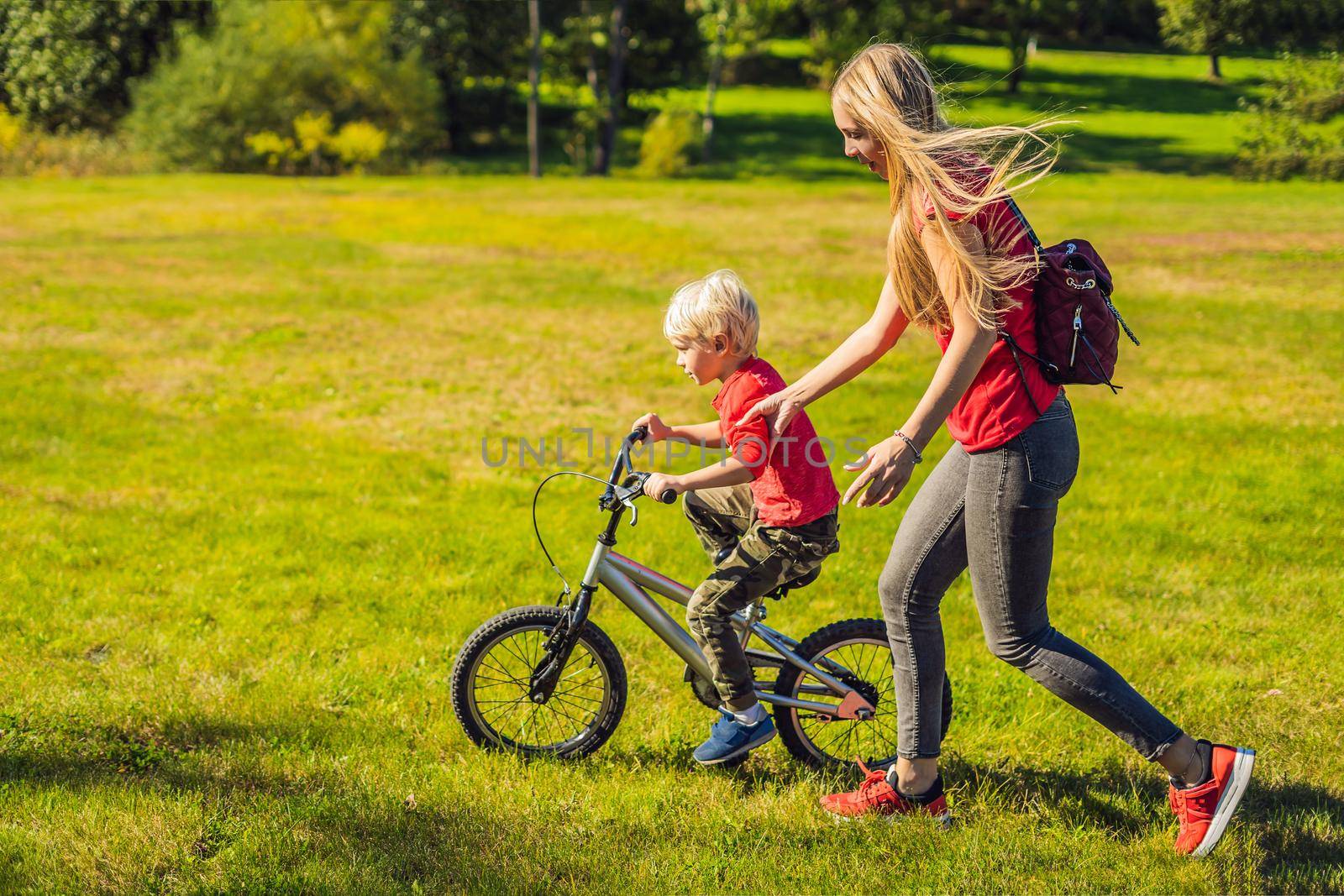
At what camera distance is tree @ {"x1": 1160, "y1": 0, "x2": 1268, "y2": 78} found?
2617 centimetres

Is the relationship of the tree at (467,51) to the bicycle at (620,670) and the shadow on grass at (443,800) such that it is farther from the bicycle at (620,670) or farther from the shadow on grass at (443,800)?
the bicycle at (620,670)

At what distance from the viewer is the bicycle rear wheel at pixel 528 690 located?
4.27 metres

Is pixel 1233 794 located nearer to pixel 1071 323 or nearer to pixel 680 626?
pixel 1071 323

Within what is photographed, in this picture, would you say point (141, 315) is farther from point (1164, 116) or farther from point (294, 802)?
point (1164, 116)

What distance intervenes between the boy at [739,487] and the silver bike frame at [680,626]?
125 millimetres

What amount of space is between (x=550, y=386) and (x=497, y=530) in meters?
4.07

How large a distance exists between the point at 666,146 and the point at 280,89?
1303 centimetres

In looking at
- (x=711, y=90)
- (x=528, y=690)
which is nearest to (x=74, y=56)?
(x=711, y=90)

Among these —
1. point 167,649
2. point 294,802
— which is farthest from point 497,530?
point 294,802

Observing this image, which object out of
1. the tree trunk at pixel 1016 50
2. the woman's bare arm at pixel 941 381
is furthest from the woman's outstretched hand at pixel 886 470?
the tree trunk at pixel 1016 50

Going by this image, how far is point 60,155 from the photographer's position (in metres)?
33.2

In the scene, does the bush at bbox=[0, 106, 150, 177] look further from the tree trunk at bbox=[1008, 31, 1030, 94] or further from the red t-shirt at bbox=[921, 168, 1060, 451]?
the tree trunk at bbox=[1008, 31, 1030, 94]

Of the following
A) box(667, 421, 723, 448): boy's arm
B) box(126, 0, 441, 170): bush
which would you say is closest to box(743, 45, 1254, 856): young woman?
box(667, 421, 723, 448): boy's arm

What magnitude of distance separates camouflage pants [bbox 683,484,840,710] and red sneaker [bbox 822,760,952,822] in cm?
54
